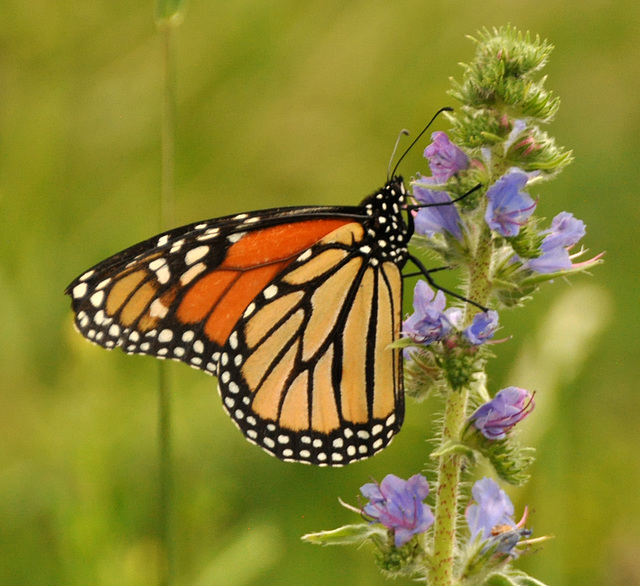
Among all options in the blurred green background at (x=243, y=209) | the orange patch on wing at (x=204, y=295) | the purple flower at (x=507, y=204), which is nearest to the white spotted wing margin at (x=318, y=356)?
the orange patch on wing at (x=204, y=295)

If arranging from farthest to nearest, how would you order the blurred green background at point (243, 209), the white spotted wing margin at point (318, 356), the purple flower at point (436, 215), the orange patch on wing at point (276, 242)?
the blurred green background at point (243, 209), the orange patch on wing at point (276, 242), the white spotted wing margin at point (318, 356), the purple flower at point (436, 215)

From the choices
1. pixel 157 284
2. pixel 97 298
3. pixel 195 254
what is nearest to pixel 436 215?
pixel 195 254

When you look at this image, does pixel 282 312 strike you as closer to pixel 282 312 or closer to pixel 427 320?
pixel 282 312

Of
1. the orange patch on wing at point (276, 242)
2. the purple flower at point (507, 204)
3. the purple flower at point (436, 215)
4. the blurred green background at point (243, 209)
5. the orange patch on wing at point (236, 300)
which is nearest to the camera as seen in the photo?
the purple flower at point (507, 204)

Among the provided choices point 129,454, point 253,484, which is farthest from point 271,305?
point 253,484

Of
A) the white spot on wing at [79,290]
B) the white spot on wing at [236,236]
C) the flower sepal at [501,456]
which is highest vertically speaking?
the white spot on wing at [236,236]

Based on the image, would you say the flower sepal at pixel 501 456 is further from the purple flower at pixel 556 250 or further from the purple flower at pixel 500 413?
the purple flower at pixel 556 250

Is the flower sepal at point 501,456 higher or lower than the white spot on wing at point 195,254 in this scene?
lower
